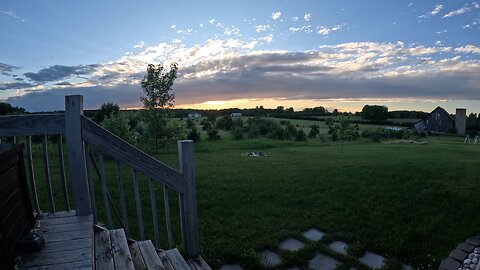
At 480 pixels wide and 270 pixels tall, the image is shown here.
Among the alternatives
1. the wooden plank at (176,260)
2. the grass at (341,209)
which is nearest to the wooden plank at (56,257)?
the wooden plank at (176,260)

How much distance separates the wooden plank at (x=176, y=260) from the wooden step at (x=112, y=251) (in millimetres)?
584

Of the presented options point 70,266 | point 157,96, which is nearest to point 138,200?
point 70,266

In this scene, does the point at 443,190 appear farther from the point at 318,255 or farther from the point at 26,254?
the point at 26,254

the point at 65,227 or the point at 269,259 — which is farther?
the point at 269,259

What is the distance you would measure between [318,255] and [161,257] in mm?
2561

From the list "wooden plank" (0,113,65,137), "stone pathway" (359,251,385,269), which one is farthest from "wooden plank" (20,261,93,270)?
"stone pathway" (359,251,385,269)

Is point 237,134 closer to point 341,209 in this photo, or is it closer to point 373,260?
point 341,209

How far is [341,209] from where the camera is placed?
764 cm

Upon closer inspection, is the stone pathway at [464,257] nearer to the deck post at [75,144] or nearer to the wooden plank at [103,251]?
the wooden plank at [103,251]

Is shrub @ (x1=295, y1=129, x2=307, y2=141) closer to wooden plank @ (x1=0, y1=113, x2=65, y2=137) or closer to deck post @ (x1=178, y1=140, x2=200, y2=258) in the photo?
deck post @ (x1=178, y1=140, x2=200, y2=258)

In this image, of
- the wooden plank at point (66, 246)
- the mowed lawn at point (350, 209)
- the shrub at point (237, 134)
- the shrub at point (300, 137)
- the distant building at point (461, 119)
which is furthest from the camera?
the distant building at point (461, 119)

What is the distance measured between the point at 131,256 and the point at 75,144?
1.36 metres

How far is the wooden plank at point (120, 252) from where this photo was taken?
315 centimetres

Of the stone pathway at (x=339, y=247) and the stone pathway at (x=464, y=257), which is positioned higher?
the stone pathway at (x=339, y=247)
